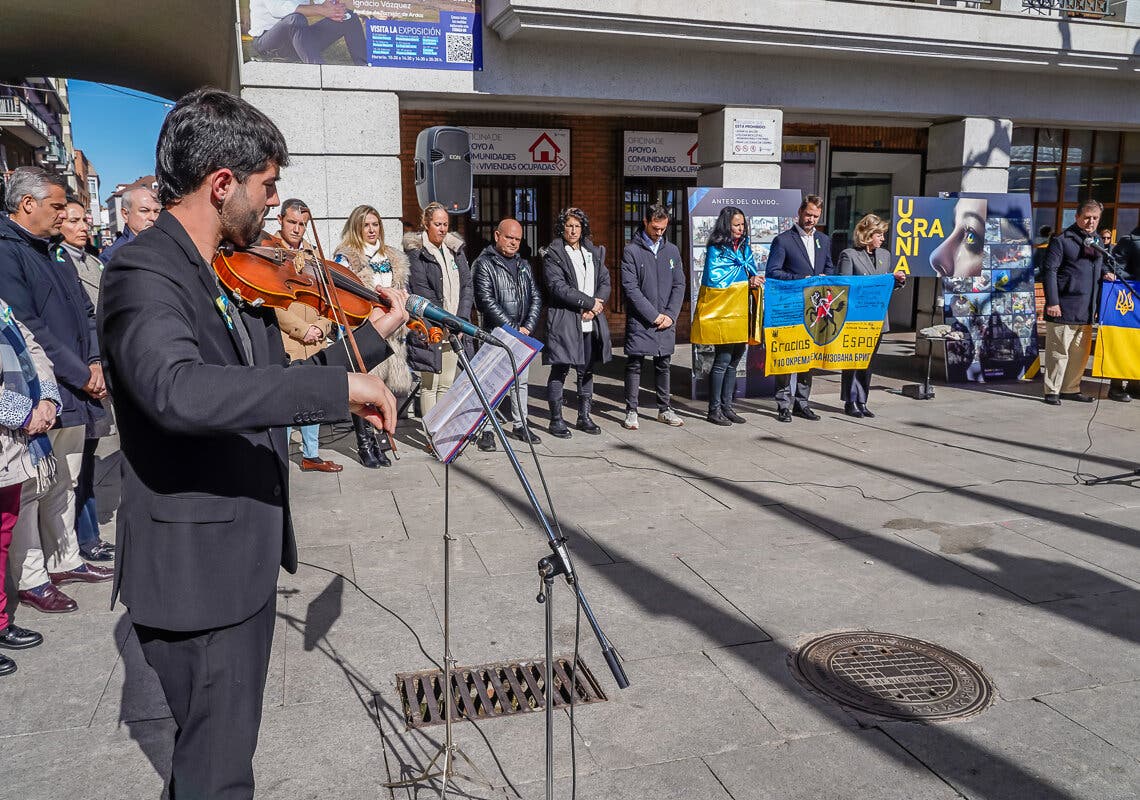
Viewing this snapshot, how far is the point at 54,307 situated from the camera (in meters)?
4.74

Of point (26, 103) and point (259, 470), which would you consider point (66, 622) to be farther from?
point (26, 103)

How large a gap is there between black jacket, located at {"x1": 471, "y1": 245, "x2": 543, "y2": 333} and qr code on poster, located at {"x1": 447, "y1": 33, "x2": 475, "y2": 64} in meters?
2.43

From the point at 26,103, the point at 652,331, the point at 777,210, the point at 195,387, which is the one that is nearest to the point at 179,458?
the point at 195,387

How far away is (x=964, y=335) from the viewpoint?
1108cm

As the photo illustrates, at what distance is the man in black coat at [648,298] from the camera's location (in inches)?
347

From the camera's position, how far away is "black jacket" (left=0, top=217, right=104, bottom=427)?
14.6 ft

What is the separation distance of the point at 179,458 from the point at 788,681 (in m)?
2.91

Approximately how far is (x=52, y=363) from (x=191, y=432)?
3.55 m

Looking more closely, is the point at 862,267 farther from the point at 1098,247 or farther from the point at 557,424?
the point at 557,424

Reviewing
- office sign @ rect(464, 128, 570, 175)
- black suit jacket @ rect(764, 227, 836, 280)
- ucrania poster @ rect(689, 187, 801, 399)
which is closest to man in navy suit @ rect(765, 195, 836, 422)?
black suit jacket @ rect(764, 227, 836, 280)

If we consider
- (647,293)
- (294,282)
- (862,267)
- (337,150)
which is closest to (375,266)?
(337,150)

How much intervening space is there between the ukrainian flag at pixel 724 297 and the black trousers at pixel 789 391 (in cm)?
68

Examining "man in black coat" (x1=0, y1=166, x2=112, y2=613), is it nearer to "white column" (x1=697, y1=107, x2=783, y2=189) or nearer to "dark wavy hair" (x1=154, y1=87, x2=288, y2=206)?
"dark wavy hair" (x1=154, y1=87, x2=288, y2=206)

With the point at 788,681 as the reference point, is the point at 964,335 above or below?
above
